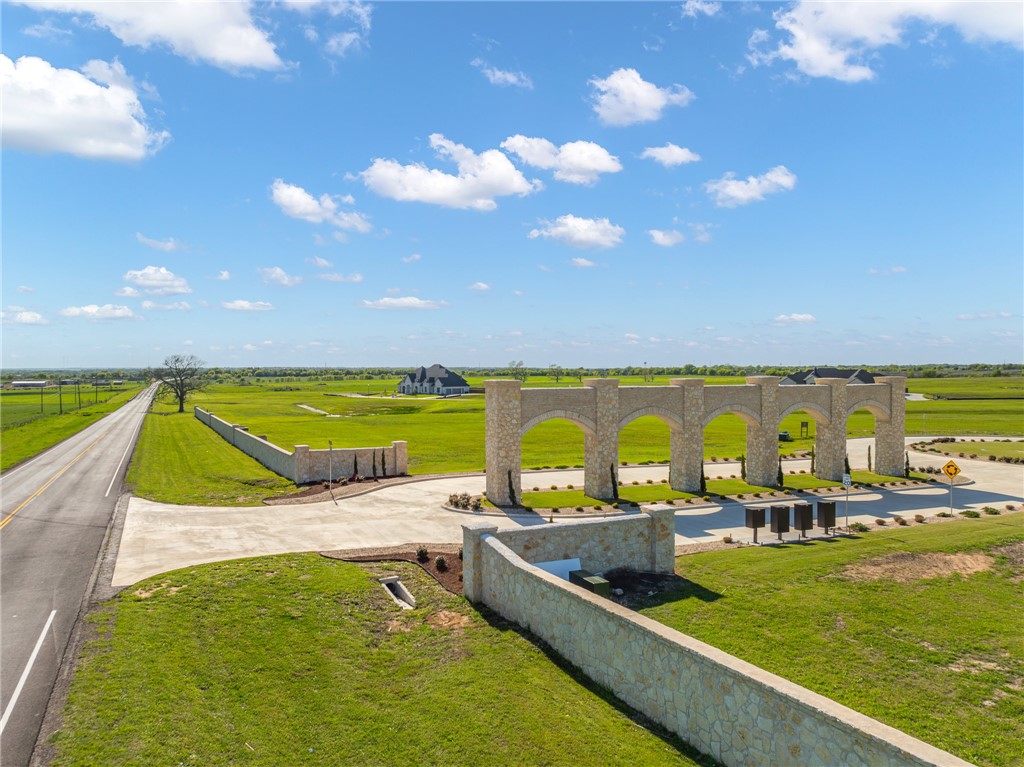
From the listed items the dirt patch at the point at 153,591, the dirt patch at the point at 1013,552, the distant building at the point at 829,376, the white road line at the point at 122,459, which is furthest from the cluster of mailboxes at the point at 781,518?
the distant building at the point at 829,376

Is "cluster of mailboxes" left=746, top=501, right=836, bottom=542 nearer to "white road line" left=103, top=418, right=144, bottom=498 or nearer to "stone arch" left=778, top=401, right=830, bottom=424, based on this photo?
"stone arch" left=778, top=401, right=830, bottom=424

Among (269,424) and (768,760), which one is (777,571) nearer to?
(768,760)

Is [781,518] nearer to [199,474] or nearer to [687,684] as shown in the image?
[687,684]

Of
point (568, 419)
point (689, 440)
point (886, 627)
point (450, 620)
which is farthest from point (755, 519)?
point (450, 620)

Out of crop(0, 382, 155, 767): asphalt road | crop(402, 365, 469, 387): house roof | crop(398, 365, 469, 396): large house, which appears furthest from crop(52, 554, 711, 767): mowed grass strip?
crop(402, 365, 469, 387): house roof

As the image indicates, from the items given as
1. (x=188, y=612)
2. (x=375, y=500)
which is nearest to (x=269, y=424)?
(x=375, y=500)

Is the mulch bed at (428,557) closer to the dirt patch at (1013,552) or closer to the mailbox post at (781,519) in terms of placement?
the mailbox post at (781,519)
